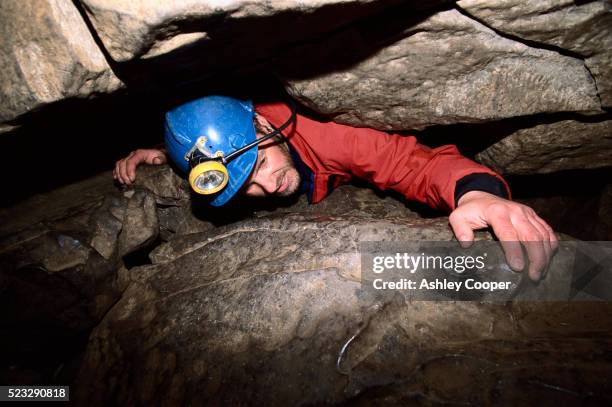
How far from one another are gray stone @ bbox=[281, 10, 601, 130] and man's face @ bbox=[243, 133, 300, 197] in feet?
2.50

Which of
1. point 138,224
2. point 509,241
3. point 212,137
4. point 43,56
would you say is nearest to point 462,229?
point 509,241

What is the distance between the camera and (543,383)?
1.34 metres

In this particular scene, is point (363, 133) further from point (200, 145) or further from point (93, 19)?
point (93, 19)

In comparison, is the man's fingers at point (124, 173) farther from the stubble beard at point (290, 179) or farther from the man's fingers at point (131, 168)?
the stubble beard at point (290, 179)

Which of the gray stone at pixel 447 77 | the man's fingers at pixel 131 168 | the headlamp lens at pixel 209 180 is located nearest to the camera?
the gray stone at pixel 447 77

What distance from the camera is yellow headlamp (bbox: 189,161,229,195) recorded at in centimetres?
222

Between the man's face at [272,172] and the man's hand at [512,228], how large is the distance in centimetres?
143

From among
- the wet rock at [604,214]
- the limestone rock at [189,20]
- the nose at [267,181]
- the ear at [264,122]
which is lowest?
the wet rock at [604,214]

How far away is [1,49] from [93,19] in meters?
0.39

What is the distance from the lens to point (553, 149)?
2418mm

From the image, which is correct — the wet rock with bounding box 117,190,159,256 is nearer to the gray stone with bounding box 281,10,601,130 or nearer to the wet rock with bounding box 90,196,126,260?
the wet rock with bounding box 90,196,126,260

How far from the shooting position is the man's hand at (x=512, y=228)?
169 centimetres

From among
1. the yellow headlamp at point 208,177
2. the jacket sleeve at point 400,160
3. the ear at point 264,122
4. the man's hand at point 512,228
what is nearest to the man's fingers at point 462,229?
the man's hand at point 512,228

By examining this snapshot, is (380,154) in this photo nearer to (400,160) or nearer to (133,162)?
(400,160)
